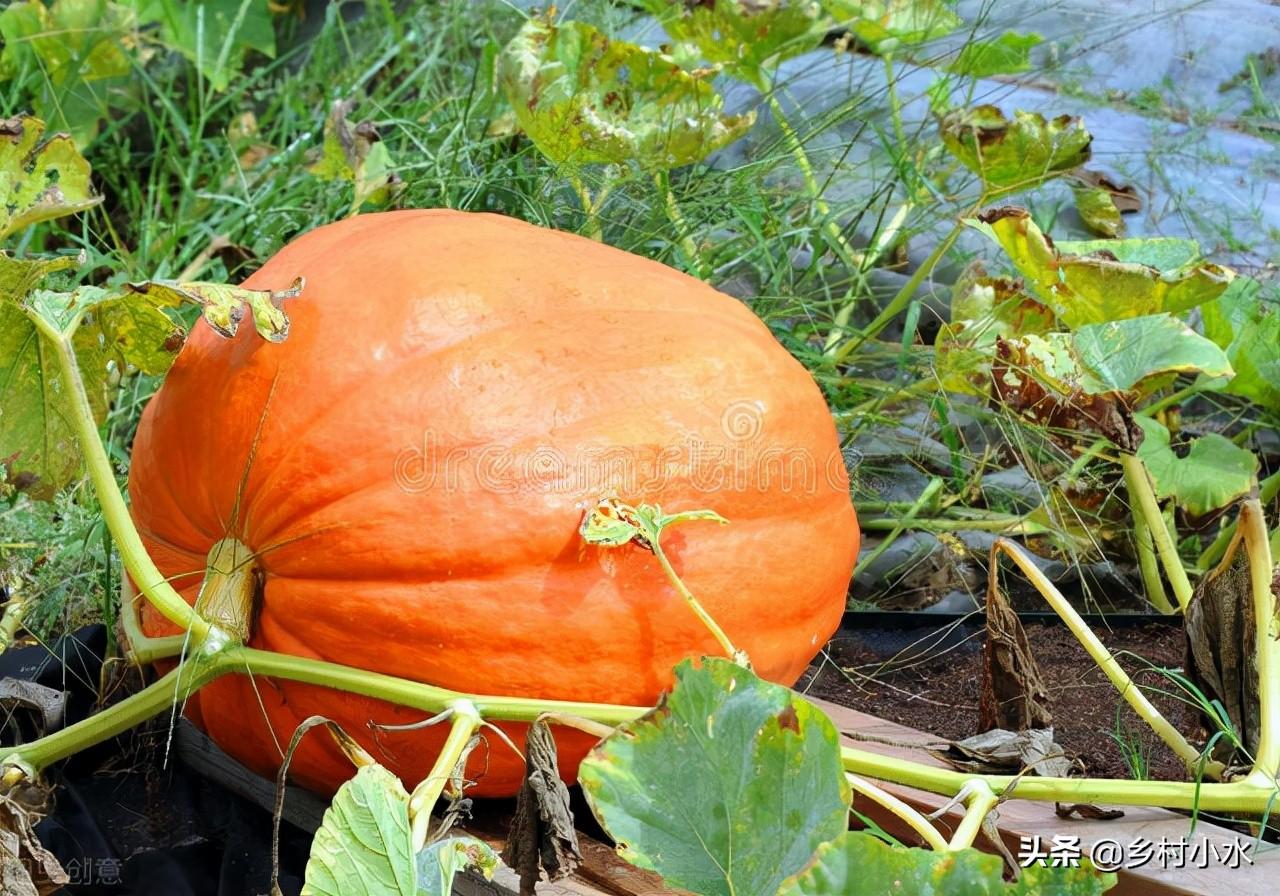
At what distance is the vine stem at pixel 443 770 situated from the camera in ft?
3.25

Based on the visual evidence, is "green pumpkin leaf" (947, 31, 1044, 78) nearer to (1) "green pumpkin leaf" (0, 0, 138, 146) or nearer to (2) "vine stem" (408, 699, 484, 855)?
(2) "vine stem" (408, 699, 484, 855)

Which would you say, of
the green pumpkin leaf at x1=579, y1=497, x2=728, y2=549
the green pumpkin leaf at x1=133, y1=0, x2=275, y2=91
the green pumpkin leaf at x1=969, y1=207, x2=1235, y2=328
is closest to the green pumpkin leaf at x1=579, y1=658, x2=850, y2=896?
the green pumpkin leaf at x1=579, y1=497, x2=728, y2=549

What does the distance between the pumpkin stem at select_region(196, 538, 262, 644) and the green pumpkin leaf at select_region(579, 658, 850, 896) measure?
20.3 inches

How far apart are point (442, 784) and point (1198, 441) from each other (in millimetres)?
1189

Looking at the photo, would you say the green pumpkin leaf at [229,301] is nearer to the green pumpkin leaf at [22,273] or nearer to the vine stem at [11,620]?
the green pumpkin leaf at [22,273]

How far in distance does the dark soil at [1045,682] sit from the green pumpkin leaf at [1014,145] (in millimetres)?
603

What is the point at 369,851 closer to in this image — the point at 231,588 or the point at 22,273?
the point at 231,588

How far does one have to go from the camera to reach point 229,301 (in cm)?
117

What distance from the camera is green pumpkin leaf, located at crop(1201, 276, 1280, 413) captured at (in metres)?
1.84

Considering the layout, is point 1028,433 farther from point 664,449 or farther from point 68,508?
point 68,508

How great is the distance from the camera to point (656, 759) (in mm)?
857

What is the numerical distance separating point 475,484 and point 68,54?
2.02 metres

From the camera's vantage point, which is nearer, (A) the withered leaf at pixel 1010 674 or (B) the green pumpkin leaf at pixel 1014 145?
(A) the withered leaf at pixel 1010 674

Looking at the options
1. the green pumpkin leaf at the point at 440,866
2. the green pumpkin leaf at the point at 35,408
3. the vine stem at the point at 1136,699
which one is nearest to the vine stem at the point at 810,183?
the vine stem at the point at 1136,699
